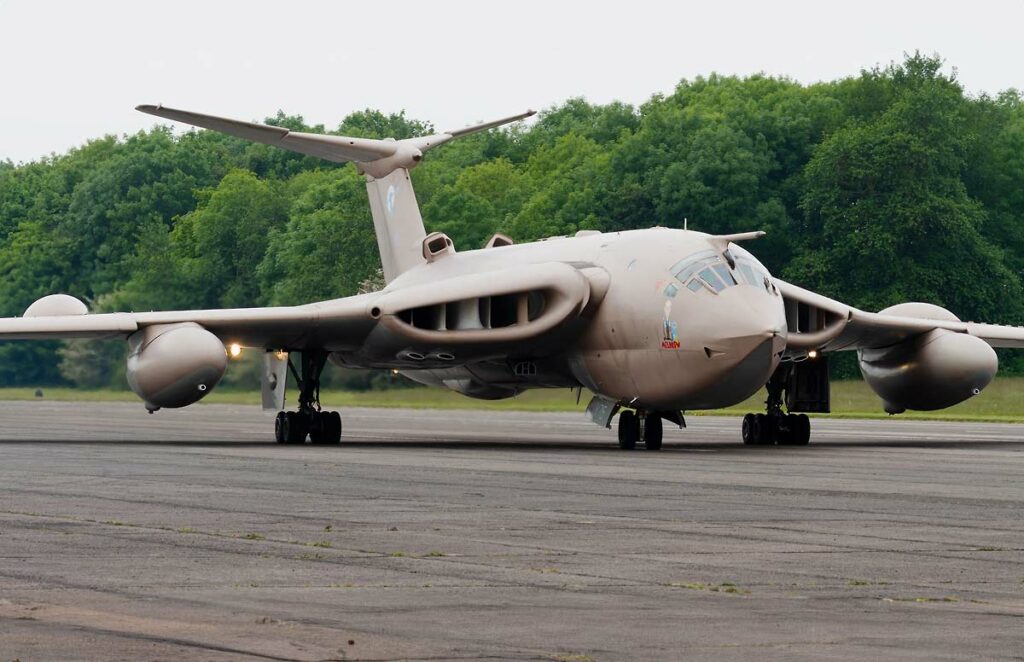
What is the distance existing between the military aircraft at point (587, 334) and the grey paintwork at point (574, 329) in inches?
1.3

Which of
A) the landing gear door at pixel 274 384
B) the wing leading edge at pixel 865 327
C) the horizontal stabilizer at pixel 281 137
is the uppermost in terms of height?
the horizontal stabilizer at pixel 281 137

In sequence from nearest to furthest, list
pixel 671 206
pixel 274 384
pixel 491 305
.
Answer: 1. pixel 491 305
2. pixel 274 384
3. pixel 671 206

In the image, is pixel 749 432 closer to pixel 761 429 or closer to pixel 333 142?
pixel 761 429

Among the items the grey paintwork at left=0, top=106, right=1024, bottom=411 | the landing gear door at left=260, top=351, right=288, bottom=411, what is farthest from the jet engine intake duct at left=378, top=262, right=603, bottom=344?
the landing gear door at left=260, top=351, right=288, bottom=411

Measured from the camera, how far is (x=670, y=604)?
930cm

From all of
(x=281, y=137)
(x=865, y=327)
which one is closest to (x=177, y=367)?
(x=281, y=137)

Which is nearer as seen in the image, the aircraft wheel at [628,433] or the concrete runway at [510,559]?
the concrete runway at [510,559]

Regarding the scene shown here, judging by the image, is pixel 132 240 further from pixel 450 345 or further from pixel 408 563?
pixel 408 563

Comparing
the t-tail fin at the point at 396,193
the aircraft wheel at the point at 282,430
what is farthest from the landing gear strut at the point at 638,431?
the t-tail fin at the point at 396,193

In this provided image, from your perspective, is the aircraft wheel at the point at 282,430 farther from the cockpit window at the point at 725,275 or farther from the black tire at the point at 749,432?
Result: the cockpit window at the point at 725,275

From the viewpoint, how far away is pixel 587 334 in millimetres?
27734

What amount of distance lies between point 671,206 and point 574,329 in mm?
45731

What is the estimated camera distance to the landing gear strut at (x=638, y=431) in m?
26.8

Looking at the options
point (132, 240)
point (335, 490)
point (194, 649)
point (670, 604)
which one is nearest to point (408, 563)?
point (670, 604)
